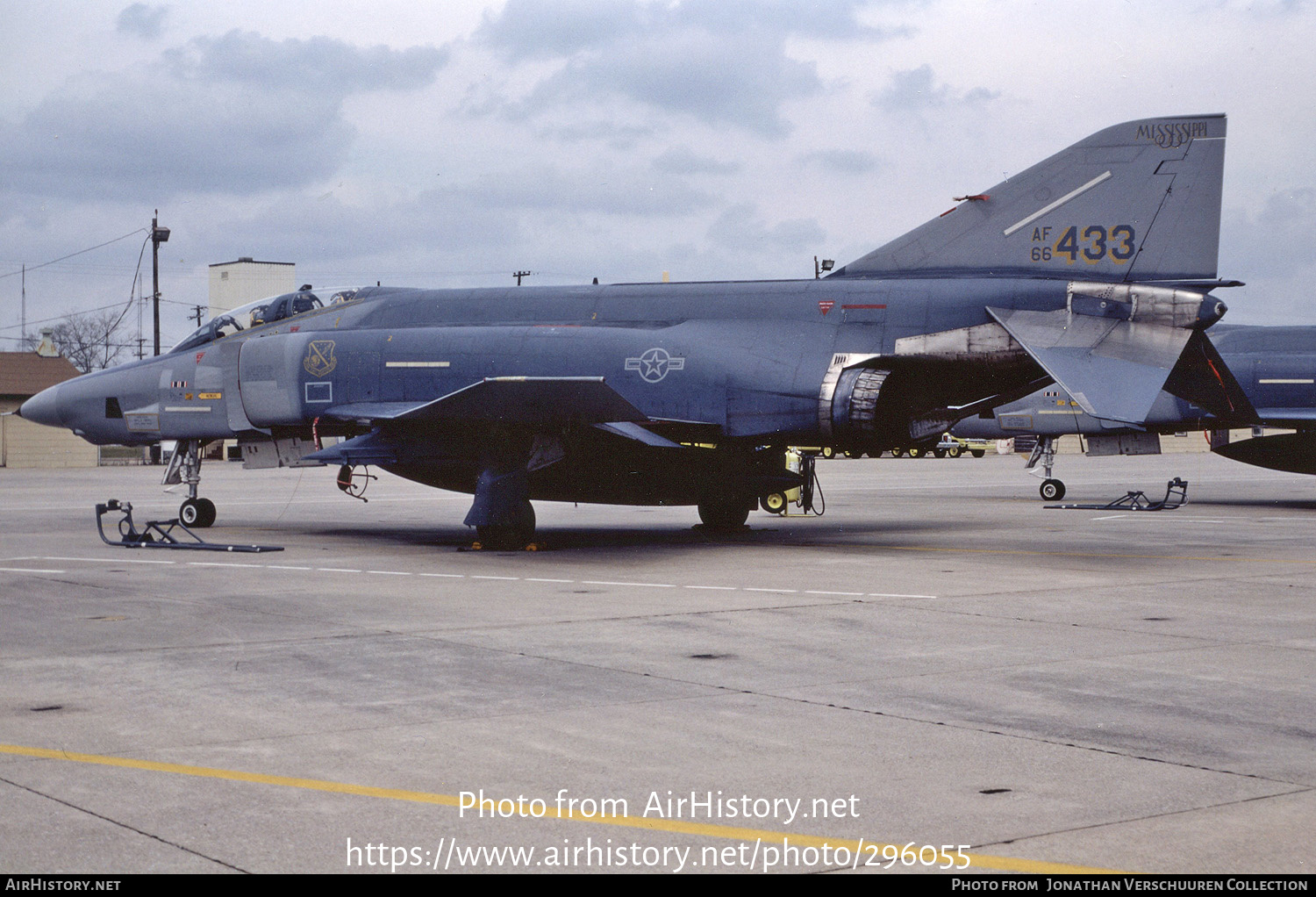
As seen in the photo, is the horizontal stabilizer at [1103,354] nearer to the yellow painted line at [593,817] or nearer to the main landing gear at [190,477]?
the yellow painted line at [593,817]

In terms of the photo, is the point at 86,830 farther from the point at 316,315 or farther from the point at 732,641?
the point at 316,315

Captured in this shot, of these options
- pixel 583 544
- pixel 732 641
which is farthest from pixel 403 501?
pixel 732 641

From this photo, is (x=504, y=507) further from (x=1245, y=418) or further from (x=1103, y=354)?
(x=1245, y=418)

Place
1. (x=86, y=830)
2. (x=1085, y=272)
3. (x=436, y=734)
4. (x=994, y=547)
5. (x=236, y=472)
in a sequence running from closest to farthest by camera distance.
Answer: (x=86, y=830)
(x=436, y=734)
(x=1085, y=272)
(x=994, y=547)
(x=236, y=472)

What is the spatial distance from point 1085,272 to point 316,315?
1068 centimetres

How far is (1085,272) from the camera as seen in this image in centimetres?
1530

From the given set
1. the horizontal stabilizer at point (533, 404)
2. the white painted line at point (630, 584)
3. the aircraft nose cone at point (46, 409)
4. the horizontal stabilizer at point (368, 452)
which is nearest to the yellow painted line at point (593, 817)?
the white painted line at point (630, 584)

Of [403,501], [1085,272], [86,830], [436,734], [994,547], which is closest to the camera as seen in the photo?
[86,830]

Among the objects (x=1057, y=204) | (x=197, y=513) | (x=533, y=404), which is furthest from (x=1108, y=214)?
(x=197, y=513)

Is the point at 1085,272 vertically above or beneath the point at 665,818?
above

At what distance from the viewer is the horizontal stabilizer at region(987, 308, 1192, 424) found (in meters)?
14.0

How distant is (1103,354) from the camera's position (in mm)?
14539

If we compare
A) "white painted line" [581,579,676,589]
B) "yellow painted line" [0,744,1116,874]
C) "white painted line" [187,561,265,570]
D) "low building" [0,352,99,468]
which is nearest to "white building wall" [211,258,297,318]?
"low building" [0,352,99,468]

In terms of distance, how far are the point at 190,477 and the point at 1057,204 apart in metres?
13.0
